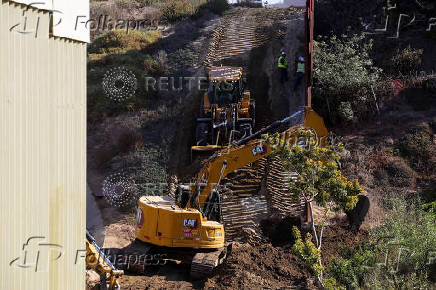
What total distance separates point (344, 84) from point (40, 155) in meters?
16.8

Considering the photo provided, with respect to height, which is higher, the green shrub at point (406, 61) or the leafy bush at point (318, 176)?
the green shrub at point (406, 61)

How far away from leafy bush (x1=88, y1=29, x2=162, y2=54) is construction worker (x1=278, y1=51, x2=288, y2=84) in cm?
904

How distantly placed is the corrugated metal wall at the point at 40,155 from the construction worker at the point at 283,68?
16.1 m

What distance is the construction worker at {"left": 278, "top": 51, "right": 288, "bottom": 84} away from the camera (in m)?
27.6

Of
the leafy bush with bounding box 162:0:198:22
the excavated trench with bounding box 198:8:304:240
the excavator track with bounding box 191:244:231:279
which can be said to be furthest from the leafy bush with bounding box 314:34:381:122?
the leafy bush with bounding box 162:0:198:22

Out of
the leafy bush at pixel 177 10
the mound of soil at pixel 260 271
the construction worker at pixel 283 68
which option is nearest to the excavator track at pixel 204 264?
the mound of soil at pixel 260 271

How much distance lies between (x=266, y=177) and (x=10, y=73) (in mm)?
13298

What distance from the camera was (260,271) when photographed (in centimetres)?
1659

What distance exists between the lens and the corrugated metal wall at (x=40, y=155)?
994 cm

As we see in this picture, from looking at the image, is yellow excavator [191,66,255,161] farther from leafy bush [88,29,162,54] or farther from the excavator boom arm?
leafy bush [88,29,162,54]

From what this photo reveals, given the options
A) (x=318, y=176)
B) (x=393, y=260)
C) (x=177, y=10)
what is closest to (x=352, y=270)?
(x=393, y=260)

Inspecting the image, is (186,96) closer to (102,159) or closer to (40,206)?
(102,159)

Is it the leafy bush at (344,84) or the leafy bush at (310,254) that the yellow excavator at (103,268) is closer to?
the leafy bush at (310,254)

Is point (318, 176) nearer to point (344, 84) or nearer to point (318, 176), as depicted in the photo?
point (318, 176)
